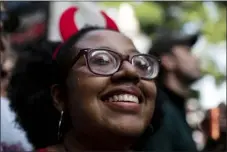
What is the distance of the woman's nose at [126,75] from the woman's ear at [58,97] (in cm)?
25

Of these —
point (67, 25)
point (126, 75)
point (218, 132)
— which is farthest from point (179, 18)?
point (126, 75)

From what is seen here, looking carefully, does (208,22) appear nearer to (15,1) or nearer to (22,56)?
(15,1)

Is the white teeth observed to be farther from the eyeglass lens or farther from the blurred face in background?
the blurred face in background

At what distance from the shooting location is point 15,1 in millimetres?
3416

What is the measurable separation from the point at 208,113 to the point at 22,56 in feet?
3.43

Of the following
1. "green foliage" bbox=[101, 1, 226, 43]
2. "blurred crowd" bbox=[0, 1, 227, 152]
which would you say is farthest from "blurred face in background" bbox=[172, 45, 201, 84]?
"green foliage" bbox=[101, 1, 226, 43]

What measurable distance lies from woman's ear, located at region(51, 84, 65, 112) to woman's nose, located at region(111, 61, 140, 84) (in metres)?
0.25

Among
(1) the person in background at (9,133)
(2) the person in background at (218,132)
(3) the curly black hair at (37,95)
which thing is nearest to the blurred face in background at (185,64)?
Answer: (2) the person in background at (218,132)

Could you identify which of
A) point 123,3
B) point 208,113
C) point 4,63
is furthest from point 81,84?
point 123,3

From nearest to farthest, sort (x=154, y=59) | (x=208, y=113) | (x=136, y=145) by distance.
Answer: (x=154, y=59) < (x=136, y=145) < (x=208, y=113)

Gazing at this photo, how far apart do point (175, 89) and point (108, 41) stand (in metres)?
0.79

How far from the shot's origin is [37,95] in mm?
2020

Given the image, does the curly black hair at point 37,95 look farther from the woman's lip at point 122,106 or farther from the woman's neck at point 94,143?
the woman's lip at point 122,106

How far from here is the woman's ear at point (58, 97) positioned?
1863mm
